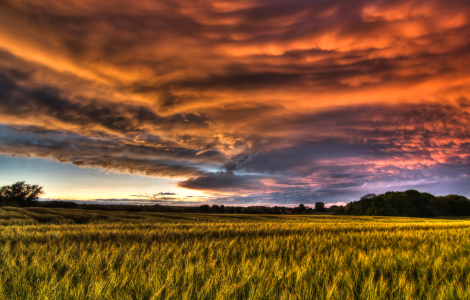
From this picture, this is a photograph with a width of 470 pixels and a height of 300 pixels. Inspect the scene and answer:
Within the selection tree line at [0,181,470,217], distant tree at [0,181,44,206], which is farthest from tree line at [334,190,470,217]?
distant tree at [0,181,44,206]

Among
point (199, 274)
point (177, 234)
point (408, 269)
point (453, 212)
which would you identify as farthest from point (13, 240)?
point (453, 212)

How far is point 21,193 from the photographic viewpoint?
96.9 metres

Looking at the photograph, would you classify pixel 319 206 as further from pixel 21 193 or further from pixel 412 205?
pixel 21 193

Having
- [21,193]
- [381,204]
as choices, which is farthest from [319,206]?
[21,193]

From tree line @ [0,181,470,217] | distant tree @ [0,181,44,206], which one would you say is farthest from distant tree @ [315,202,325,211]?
distant tree @ [0,181,44,206]

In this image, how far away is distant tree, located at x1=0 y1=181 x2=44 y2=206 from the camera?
9475 cm

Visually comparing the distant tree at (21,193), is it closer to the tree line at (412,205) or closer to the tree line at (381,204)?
the tree line at (381,204)

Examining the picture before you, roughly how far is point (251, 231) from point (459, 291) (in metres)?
8.42

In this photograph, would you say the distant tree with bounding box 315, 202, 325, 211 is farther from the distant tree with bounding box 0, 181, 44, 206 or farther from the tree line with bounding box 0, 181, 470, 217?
the distant tree with bounding box 0, 181, 44, 206

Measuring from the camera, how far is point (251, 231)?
1036cm

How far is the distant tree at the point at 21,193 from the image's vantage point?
311 ft

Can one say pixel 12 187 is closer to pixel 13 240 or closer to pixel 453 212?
pixel 13 240

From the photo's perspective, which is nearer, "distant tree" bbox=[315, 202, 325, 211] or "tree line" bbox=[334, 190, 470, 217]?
"tree line" bbox=[334, 190, 470, 217]

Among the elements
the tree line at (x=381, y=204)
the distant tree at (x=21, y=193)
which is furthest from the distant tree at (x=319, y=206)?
the distant tree at (x=21, y=193)
